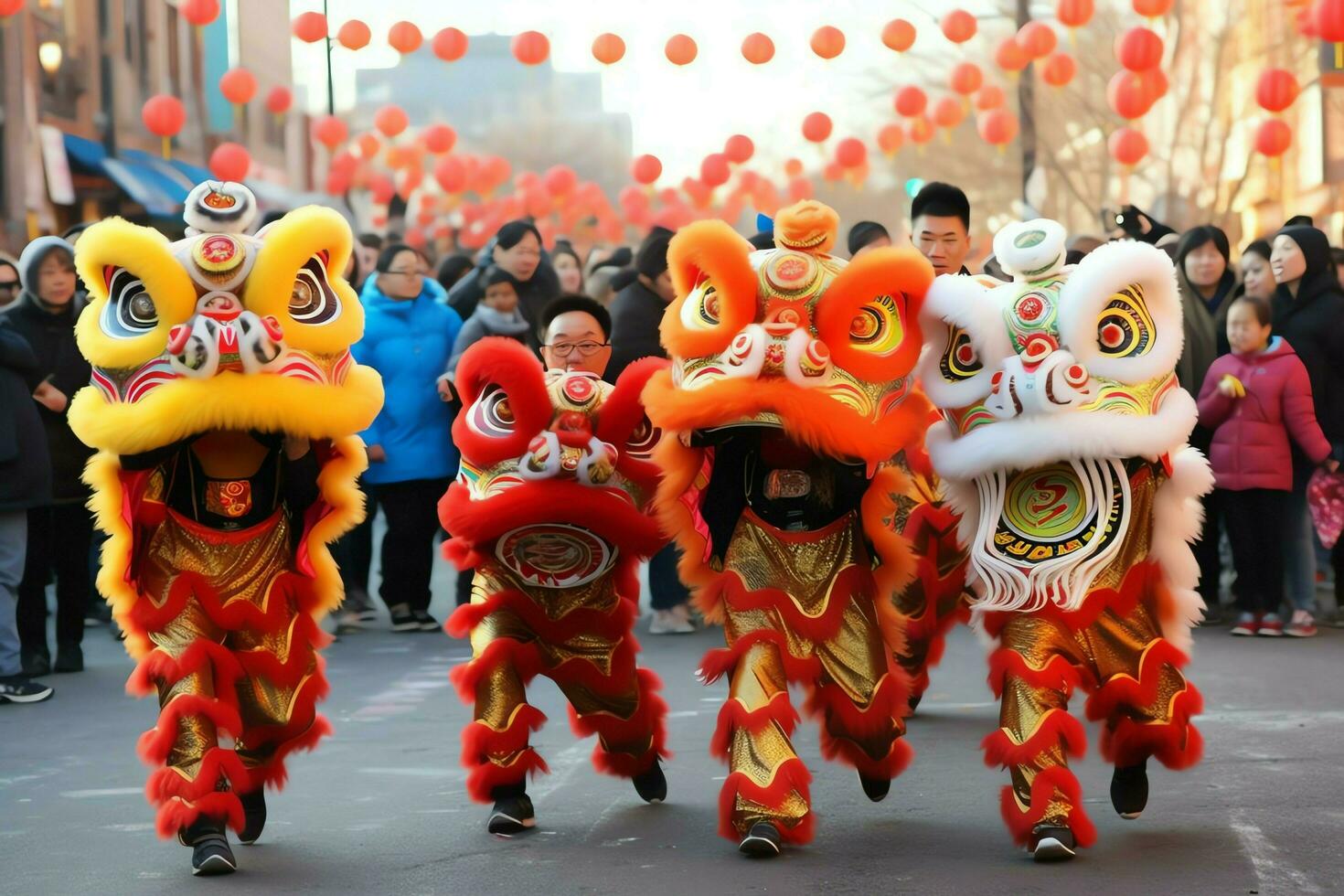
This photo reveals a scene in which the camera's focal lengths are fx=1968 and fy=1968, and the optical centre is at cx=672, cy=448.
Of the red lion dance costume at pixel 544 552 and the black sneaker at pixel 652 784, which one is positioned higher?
the red lion dance costume at pixel 544 552

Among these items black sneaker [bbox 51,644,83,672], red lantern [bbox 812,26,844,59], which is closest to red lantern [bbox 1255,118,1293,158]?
red lantern [bbox 812,26,844,59]

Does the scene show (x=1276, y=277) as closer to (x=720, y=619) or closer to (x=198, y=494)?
(x=720, y=619)

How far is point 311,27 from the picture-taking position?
16906 millimetres

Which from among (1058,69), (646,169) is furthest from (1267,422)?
(646,169)

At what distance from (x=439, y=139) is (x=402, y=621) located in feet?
52.0

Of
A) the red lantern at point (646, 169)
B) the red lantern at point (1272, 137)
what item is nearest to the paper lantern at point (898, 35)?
the red lantern at point (1272, 137)

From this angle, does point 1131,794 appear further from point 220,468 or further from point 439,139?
point 439,139

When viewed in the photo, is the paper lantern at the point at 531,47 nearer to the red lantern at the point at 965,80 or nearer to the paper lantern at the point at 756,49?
the paper lantern at the point at 756,49

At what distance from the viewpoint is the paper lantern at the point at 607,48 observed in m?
17.8

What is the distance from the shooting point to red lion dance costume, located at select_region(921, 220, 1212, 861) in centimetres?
539

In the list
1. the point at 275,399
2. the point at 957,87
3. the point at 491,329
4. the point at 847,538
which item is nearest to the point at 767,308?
the point at 847,538

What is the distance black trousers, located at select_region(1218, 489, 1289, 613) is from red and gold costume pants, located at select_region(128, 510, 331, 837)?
18.1ft

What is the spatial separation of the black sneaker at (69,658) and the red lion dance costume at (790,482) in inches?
174

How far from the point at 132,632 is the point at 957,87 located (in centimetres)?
1611
